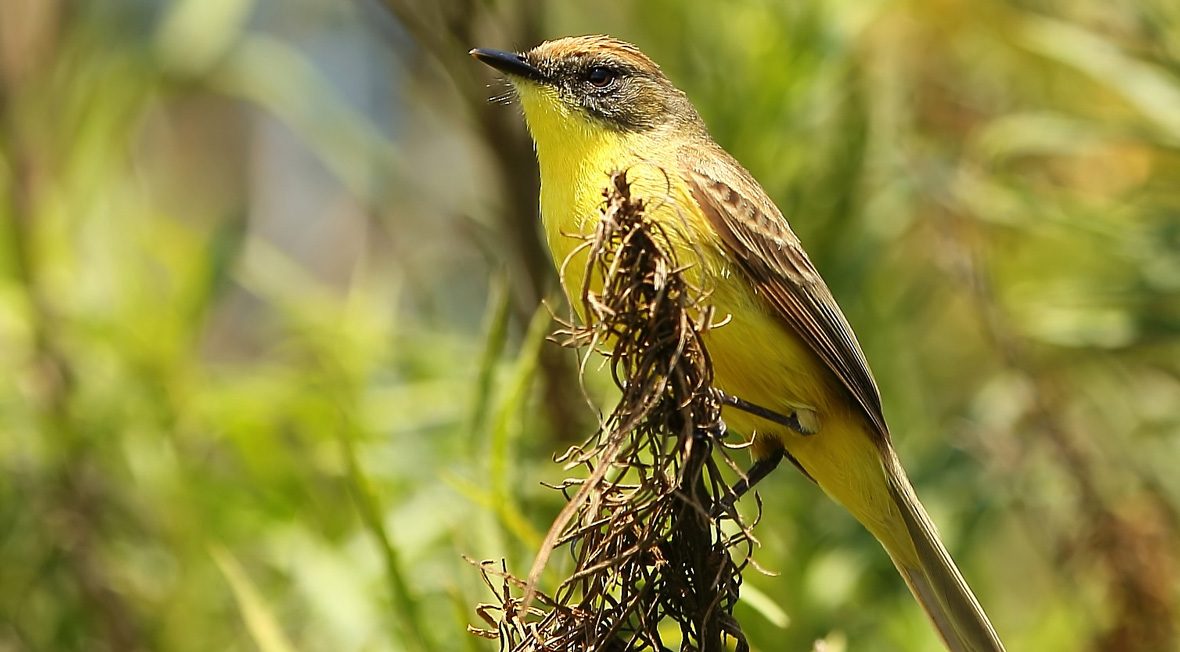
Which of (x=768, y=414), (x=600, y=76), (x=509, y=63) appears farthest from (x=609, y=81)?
(x=768, y=414)

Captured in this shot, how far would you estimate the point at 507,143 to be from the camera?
4199 millimetres

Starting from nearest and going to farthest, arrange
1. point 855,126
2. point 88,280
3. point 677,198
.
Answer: point 677,198 < point 855,126 < point 88,280

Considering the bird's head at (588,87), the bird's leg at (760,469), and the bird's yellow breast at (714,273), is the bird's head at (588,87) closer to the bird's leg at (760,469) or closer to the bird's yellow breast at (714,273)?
the bird's yellow breast at (714,273)

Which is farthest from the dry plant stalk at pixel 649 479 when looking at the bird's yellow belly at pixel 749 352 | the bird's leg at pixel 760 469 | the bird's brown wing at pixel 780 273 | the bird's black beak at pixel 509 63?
the bird's black beak at pixel 509 63

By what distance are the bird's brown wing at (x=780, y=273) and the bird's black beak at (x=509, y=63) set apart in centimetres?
51

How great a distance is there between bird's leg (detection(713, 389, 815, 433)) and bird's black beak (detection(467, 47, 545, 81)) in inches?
43.2

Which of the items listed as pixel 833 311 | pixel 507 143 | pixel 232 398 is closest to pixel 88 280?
pixel 232 398

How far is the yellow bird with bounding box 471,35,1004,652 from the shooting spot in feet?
11.6

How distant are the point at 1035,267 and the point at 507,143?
2556mm

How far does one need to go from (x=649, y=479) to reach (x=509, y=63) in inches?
74.3

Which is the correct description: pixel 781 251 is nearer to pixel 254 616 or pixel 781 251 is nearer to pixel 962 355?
pixel 254 616

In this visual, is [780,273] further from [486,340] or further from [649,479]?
[649,479]

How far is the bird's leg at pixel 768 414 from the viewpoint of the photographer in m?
3.42

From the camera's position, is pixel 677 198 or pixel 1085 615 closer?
pixel 677 198
